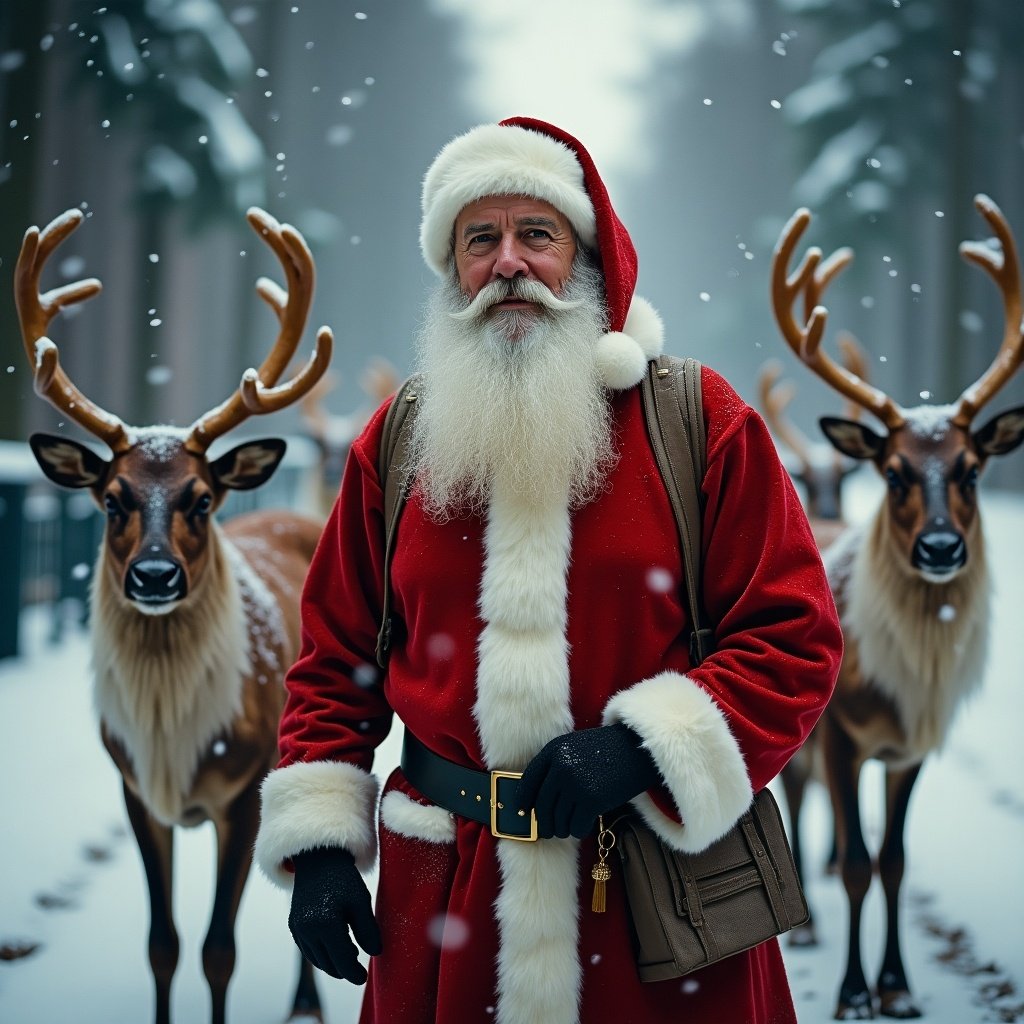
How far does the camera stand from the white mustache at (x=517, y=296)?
1.70 m

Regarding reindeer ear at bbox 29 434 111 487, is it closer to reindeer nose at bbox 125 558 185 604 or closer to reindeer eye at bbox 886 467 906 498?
reindeer nose at bbox 125 558 185 604

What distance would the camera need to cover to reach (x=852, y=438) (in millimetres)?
2920

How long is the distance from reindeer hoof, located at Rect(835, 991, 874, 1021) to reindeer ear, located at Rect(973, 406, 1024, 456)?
1543mm

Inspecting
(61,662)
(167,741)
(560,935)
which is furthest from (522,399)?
(61,662)

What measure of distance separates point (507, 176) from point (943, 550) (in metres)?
1.67

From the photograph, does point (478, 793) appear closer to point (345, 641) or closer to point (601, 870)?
point (601, 870)

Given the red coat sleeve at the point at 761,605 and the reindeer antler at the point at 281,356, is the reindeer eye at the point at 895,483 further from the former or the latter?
the reindeer antler at the point at 281,356

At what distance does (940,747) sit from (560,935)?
71.5 inches

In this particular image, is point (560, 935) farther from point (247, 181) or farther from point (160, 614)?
point (247, 181)

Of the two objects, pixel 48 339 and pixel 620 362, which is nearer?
pixel 620 362

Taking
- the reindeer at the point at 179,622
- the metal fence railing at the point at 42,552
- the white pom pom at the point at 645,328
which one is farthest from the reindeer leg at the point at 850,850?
the metal fence railing at the point at 42,552

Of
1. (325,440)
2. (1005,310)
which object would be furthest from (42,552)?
(1005,310)

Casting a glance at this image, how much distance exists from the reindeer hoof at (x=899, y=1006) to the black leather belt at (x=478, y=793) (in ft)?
6.32

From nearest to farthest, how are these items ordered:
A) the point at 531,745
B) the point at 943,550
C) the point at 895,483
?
1. the point at 531,745
2. the point at 943,550
3. the point at 895,483
